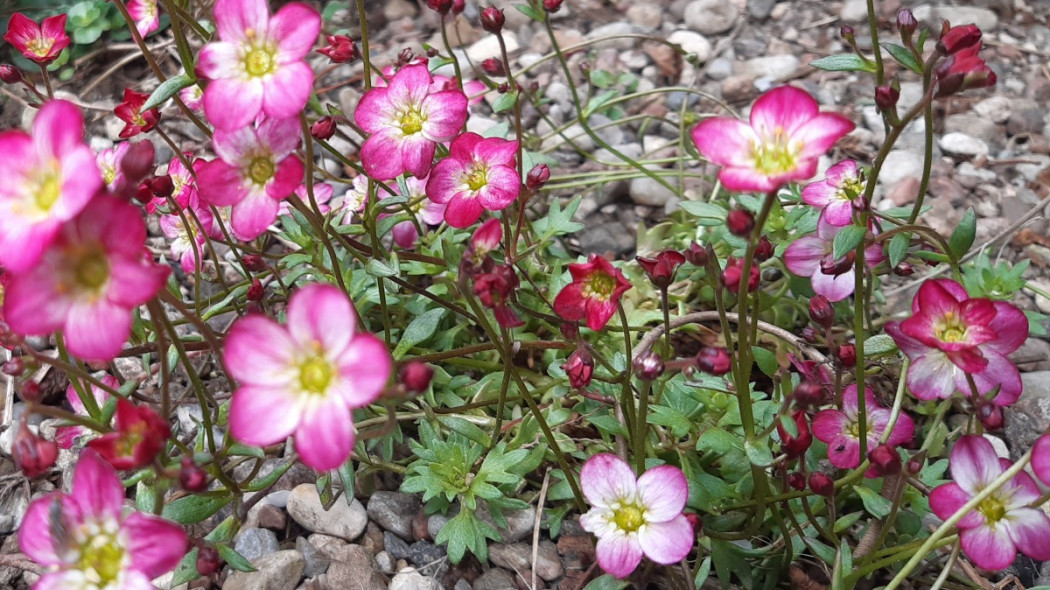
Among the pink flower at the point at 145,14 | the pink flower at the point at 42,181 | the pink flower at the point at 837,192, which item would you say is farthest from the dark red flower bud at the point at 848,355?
the pink flower at the point at 145,14

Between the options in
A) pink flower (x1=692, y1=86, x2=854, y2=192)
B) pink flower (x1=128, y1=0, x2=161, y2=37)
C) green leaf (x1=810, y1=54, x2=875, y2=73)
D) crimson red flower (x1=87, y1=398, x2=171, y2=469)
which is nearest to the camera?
crimson red flower (x1=87, y1=398, x2=171, y2=469)

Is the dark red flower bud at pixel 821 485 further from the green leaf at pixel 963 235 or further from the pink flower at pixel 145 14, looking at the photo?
the pink flower at pixel 145 14

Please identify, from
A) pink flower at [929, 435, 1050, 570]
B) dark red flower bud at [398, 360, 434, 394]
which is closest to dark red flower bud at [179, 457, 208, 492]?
dark red flower bud at [398, 360, 434, 394]

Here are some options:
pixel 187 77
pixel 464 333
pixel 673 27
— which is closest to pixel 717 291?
pixel 464 333

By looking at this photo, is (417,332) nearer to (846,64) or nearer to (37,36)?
(846,64)

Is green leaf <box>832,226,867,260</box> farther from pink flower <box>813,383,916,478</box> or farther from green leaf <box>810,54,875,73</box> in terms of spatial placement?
green leaf <box>810,54,875,73</box>

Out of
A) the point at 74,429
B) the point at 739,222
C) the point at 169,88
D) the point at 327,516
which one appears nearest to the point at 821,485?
the point at 739,222

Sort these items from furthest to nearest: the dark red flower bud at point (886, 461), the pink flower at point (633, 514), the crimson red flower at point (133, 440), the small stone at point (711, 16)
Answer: the small stone at point (711, 16) → the pink flower at point (633, 514) → the dark red flower bud at point (886, 461) → the crimson red flower at point (133, 440)
